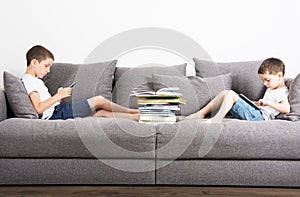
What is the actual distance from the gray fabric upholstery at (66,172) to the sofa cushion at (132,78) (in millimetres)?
895

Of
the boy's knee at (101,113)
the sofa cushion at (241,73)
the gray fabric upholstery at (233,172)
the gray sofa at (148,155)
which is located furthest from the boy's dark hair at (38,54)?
the gray fabric upholstery at (233,172)

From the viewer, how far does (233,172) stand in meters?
2.91

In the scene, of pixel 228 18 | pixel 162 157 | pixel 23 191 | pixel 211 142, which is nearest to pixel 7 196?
pixel 23 191

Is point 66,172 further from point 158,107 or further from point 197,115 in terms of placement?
point 197,115

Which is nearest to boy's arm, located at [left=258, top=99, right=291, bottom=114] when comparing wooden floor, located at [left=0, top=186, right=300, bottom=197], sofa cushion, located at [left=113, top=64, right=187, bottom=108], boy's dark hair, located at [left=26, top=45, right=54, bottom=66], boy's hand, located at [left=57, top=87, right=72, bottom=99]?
wooden floor, located at [left=0, top=186, right=300, bottom=197]

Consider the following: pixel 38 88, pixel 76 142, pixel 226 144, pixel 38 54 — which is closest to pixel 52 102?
pixel 38 88

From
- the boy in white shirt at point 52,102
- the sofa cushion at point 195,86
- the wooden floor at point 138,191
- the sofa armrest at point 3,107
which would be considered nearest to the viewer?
the wooden floor at point 138,191

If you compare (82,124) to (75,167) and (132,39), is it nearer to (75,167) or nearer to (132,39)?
(75,167)

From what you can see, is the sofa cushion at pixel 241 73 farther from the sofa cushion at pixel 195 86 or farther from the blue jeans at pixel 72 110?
the blue jeans at pixel 72 110

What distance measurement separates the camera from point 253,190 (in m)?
2.87

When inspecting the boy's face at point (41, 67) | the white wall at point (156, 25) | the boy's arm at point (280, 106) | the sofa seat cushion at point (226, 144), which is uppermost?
the white wall at point (156, 25)

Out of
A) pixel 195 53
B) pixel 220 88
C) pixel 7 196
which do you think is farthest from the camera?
pixel 195 53

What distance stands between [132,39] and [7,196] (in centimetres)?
217

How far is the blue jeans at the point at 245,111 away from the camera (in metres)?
3.40
